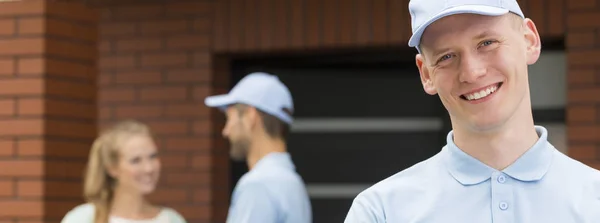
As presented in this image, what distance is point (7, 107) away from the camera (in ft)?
17.0

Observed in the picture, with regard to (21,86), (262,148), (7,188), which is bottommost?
(7,188)

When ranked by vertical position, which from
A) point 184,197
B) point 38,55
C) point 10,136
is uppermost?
point 38,55

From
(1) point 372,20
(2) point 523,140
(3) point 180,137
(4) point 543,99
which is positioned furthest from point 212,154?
(2) point 523,140

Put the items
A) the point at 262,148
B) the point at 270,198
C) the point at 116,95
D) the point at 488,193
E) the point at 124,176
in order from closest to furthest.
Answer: the point at 488,193
the point at 270,198
the point at 262,148
the point at 124,176
the point at 116,95

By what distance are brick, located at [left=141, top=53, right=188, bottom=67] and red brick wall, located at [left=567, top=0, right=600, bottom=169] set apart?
6.20 ft

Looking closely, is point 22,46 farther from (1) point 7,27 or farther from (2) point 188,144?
(2) point 188,144

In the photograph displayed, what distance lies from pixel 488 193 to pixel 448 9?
328mm

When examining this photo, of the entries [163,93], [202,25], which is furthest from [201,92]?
[202,25]

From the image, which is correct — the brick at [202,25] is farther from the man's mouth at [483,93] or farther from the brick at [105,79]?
the man's mouth at [483,93]

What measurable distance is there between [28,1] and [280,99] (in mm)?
1285

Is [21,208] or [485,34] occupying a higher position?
[485,34]

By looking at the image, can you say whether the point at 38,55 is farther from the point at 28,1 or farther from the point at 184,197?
the point at 184,197

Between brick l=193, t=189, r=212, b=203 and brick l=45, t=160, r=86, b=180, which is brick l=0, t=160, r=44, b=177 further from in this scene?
brick l=193, t=189, r=212, b=203

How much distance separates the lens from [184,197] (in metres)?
5.91
